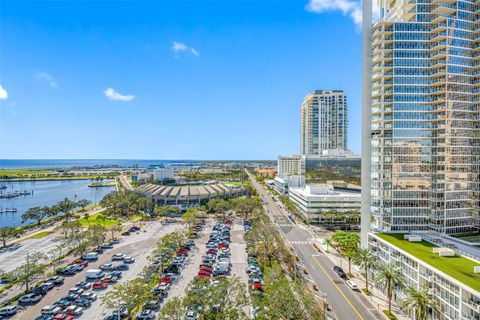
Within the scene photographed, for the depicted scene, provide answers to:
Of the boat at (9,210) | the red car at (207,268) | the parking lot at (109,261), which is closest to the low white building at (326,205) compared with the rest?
the parking lot at (109,261)

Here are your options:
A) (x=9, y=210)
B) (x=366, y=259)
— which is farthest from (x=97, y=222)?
(x=366, y=259)

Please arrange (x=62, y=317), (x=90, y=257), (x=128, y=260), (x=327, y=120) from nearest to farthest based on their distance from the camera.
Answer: (x=62, y=317), (x=128, y=260), (x=90, y=257), (x=327, y=120)

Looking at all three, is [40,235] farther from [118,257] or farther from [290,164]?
[290,164]

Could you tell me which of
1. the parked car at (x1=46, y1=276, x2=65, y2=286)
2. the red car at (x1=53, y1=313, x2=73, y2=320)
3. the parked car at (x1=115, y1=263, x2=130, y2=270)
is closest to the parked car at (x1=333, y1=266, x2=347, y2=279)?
the parked car at (x1=115, y1=263, x2=130, y2=270)

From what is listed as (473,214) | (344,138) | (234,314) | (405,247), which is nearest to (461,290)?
(405,247)

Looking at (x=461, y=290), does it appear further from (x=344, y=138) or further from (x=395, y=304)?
(x=344, y=138)

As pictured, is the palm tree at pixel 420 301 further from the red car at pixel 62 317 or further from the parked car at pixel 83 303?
the parked car at pixel 83 303
